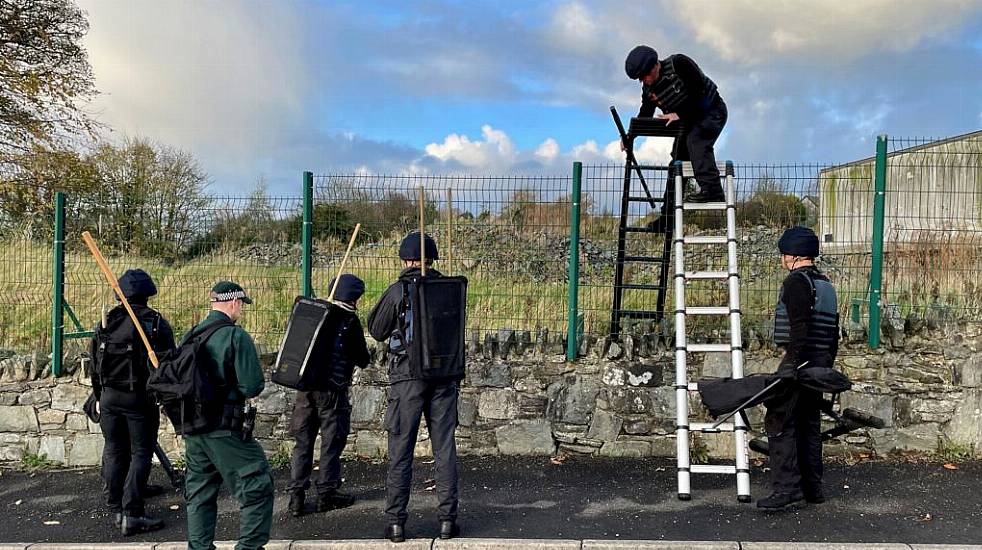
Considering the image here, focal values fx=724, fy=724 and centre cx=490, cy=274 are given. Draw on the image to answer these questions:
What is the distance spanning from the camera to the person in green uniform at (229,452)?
170 inches

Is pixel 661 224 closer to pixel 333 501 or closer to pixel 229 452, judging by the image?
pixel 333 501

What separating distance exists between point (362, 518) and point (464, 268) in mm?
2971

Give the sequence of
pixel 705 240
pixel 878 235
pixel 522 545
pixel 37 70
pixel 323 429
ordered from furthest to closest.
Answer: pixel 37 70
pixel 878 235
pixel 705 240
pixel 323 429
pixel 522 545

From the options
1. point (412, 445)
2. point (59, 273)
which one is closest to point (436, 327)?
point (412, 445)

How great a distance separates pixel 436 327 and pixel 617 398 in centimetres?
274

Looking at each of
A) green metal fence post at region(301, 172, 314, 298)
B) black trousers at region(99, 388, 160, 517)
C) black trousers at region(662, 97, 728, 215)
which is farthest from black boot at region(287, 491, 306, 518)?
black trousers at region(662, 97, 728, 215)

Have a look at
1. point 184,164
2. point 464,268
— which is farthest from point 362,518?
point 184,164

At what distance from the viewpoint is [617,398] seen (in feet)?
23.1

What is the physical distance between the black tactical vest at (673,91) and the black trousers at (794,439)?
266 centimetres

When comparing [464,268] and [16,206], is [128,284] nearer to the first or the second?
[464,268]

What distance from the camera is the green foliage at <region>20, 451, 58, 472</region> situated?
738 centimetres

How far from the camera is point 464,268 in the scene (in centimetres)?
768

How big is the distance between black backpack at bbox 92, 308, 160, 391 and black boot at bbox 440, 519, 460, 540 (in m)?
2.56

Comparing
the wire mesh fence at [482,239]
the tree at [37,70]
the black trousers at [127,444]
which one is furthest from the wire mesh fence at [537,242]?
the tree at [37,70]
